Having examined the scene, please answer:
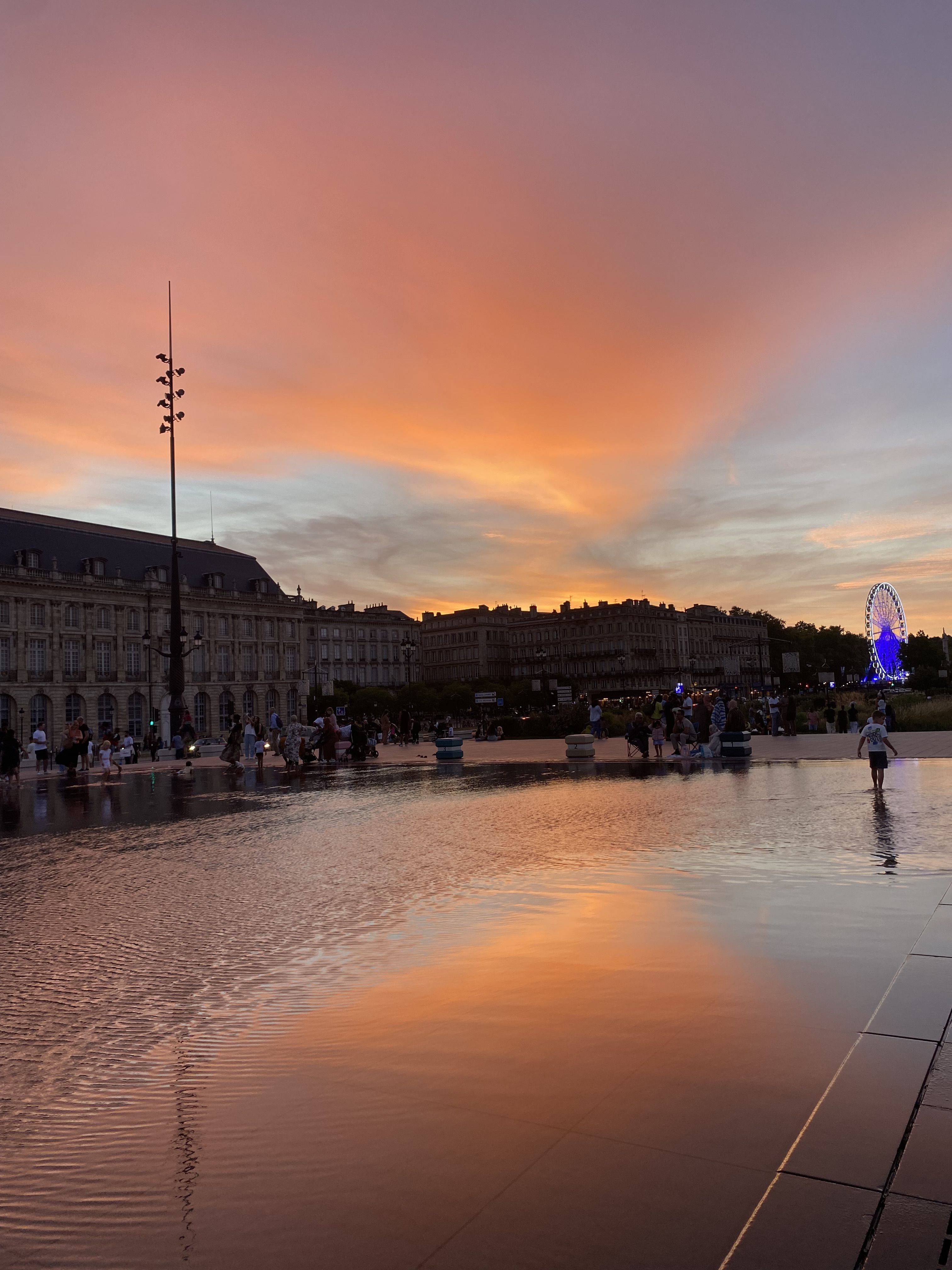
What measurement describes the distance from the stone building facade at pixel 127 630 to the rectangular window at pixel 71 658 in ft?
0.27

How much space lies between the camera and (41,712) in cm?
8194

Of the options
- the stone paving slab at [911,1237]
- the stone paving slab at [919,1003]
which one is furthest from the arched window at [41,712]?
the stone paving slab at [911,1237]

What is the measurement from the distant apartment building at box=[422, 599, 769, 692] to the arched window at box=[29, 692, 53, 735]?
77.1m

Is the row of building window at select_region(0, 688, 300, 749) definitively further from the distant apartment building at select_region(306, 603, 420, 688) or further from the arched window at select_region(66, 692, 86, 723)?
the distant apartment building at select_region(306, 603, 420, 688)

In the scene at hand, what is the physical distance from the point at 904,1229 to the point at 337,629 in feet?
447

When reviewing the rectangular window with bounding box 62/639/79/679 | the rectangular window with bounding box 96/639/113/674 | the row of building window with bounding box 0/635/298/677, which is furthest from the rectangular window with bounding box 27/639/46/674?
the rectangular window with bounding box 96/639/113/674

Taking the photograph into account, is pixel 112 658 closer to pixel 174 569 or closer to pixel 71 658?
pixel 71 658

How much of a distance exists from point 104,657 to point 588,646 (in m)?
87.2

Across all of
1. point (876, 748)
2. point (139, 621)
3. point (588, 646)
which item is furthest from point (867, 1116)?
point (588, 646)

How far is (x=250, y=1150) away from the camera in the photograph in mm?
3533

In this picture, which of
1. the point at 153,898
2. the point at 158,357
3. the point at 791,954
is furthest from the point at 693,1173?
the point at 158,357

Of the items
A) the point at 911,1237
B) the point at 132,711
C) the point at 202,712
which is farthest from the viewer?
the point at 202,712

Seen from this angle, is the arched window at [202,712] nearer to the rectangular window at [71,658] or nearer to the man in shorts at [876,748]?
the rectangular window at [71,658]

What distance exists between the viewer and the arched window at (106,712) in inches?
3403
